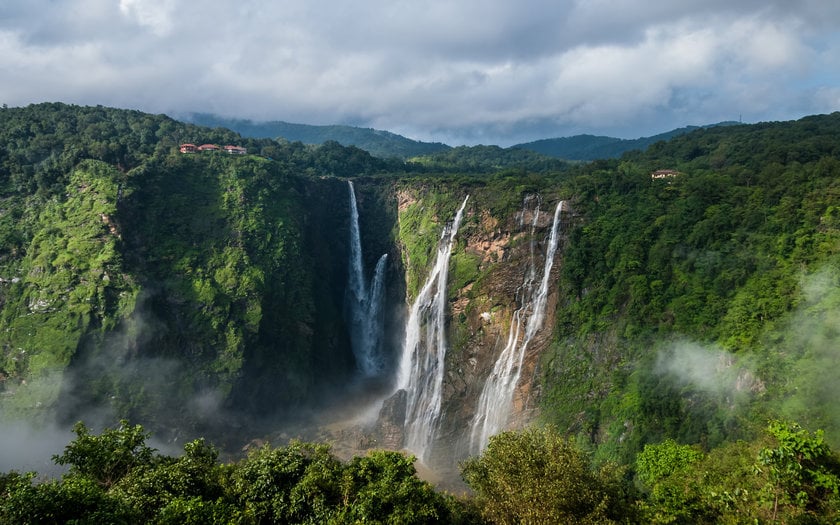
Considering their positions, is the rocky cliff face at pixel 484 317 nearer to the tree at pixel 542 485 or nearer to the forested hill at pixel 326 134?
the tree at pixel 542 485

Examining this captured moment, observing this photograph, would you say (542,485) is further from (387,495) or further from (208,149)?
(208,149)

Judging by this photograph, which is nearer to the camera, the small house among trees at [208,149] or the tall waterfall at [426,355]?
the tall waterfall at [426,355]

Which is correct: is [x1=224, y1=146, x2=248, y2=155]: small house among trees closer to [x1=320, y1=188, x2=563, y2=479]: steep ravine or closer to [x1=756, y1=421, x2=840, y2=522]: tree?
[x1=320, y1=188, x2=563, y2=479]: steep ravine

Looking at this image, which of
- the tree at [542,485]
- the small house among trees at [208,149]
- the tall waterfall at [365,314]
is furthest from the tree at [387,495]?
the small house among trees at [208,149]

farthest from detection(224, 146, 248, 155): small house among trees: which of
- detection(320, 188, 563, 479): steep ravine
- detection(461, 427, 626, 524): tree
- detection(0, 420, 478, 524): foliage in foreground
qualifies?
detection(461, 427, 626, 524): tree

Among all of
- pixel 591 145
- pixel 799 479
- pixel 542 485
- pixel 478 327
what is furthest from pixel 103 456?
pixel 591 145

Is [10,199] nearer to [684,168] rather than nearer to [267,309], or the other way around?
[267,309]
